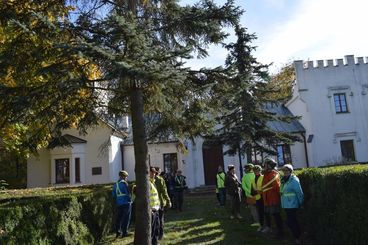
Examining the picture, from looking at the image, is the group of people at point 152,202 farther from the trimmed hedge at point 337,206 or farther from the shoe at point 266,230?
the trimmed hedge at point 337,206

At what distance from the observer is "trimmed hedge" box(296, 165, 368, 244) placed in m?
7.13

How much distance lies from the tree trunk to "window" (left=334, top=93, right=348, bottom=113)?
25.6 metres

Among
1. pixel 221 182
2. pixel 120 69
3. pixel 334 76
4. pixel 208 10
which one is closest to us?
pixel 120 69

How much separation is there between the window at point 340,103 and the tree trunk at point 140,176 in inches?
1007

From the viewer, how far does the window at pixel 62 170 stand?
29531mm

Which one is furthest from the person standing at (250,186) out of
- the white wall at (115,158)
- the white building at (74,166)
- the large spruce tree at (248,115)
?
the white building at (74,166)

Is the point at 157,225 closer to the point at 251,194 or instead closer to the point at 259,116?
the point at 251,194

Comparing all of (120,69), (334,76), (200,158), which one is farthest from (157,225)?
(334,76)

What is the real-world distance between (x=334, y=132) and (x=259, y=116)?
42.3 feet

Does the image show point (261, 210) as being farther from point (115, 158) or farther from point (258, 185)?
point (115, 158)

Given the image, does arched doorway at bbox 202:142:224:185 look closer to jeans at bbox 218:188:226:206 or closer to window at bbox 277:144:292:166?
window at bbox 277:144:292:166

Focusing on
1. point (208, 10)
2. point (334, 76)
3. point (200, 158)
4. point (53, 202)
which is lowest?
point (53, 202)

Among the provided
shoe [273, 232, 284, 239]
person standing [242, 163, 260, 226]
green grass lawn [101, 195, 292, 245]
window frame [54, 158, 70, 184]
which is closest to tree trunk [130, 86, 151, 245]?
green grass lawn [101, 195, 292, 245]

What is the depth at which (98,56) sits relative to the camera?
290 inches
